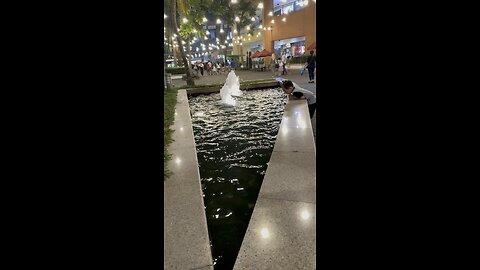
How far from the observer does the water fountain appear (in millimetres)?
12750

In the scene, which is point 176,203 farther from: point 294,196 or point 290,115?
point 290,115

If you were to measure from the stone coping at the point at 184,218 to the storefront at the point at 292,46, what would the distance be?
35.0 m

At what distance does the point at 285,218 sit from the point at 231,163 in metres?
2.55

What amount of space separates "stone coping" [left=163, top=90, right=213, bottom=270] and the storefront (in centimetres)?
3501

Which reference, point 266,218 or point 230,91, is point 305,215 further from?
point 230,91

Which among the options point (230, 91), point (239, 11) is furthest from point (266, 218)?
point (239, 11)

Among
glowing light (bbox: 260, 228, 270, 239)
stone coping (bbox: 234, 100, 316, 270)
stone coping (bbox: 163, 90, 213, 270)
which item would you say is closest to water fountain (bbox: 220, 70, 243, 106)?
stone coping (bbox: 163, 90, 213, 270)

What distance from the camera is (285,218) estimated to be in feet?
10.5

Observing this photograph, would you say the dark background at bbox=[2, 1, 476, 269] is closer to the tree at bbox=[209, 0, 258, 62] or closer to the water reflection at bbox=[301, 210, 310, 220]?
the water reflection at bbox=[301, 210, 310, 220]

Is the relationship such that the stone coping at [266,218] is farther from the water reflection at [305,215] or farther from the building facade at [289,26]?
the building facade at [289,26]

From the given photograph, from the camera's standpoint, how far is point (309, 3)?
3259 cm
